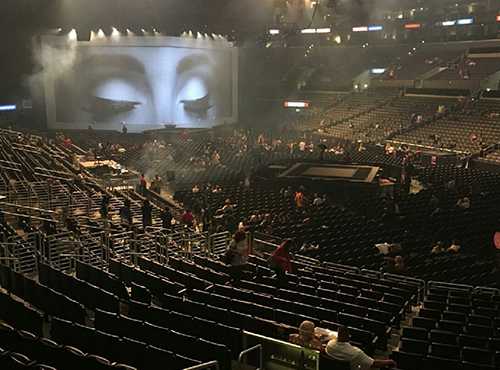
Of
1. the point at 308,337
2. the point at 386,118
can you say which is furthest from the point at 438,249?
the point at 386,118

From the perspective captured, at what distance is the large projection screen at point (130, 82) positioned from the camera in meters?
41.1

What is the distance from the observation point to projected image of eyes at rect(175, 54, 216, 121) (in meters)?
44.8

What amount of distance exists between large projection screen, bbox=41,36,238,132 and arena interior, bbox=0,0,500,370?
6.2 inches

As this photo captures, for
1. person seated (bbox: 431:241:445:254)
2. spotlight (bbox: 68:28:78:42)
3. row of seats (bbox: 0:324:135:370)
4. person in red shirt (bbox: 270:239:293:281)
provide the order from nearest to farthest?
1. row of seats (bbox: 0:324:135:370)
2. person in red shirt (bbox: 270:239:293:281)
3. person seated (bbox: 431:241:445:254)
4. spotlight (bbox: 68:28:78:42)

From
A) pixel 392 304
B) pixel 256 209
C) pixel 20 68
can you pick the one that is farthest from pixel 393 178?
pixel 20 68

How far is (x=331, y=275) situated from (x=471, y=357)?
4948 millimetres

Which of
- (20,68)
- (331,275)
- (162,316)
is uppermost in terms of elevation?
(20,68)

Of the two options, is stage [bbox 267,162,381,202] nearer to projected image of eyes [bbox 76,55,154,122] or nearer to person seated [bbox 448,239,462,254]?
person seated [bbox 448,239,462,254]

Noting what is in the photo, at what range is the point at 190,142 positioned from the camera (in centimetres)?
3750

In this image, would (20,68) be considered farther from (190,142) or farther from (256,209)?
(256,209)

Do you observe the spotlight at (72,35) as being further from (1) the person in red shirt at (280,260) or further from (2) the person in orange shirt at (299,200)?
(1) the person in red shirt at (280,260)

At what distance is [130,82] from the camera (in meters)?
42.8

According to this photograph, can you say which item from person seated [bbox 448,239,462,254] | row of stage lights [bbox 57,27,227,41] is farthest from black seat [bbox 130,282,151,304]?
row of stage lights [bbox 57,27,227,41]

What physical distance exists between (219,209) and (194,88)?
28.3m
